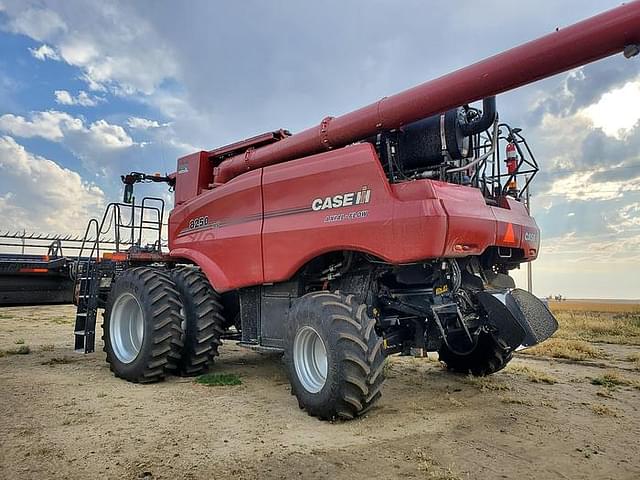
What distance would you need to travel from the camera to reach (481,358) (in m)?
6.85

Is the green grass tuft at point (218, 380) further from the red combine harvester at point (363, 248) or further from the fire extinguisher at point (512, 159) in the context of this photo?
the fire extinguisher at point (512, 159)

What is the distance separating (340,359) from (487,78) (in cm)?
278

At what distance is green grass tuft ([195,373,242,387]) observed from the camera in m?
6.46

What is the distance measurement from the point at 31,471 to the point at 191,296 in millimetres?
3365

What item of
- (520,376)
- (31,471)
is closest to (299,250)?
(31,471)

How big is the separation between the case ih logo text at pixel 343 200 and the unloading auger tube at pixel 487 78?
2.51 ft

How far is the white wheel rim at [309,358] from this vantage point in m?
5.11

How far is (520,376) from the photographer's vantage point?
7094 millimetres

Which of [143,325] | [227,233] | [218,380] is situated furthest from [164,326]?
[227,233]

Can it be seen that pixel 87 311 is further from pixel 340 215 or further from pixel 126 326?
pixel 340 215

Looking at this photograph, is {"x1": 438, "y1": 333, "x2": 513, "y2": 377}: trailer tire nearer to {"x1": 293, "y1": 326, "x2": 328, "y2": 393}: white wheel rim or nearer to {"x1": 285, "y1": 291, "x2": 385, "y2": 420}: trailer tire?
{"x1": 293, "y1": 326, "x2": 328, "y2": 393}: white wheel rim

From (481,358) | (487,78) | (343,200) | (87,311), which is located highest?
(487,78)

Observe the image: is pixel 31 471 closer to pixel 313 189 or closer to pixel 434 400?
pixel 313 189

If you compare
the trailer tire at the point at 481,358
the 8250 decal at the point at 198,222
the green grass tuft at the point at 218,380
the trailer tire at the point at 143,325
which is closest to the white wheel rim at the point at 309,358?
the green grass tuft at the point at 218,380
